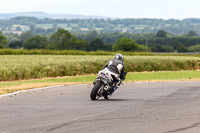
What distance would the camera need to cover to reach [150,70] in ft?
158

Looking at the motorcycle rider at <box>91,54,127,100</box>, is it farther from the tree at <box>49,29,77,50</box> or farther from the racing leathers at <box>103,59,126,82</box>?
the tree at <box>49,29,77,50</box>

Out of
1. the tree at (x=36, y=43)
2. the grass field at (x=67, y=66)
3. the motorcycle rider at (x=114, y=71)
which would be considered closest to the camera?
the motorcycle rider at (x=114, y=71)

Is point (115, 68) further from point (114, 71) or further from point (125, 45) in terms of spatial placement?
point (125, 45)

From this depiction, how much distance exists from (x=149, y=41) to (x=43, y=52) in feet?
430

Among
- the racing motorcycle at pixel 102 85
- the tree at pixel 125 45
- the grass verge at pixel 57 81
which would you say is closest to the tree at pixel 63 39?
the tree at pixel 125 45

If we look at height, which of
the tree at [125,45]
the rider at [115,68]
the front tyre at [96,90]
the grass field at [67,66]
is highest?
the rider at [115,68]

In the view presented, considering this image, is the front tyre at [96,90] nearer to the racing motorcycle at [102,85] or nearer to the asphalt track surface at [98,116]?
the racing motorcycle at [102,85]

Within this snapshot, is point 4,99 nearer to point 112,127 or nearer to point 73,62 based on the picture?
point 112,127

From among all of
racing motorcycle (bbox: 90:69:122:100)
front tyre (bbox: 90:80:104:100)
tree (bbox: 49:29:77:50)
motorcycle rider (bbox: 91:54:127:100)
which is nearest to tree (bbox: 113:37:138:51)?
tree (bbox: 49:29:77:50)

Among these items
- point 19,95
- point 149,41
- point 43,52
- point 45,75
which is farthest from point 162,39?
point 19,95

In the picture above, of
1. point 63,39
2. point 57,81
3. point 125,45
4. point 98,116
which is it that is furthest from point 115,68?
point 63,39

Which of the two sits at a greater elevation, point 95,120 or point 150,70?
point 95,120

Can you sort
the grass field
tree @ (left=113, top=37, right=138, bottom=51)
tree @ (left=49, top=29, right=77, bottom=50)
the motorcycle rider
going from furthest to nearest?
1. tree @ (left=49, top=29, right=77, bottom=50)
2. tree @ (left=113, top=37, right=138, bottom=51)
3. the grass field
4. the motorcycle rider

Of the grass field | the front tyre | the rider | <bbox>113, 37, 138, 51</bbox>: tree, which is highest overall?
the rider
